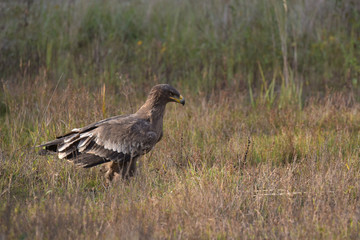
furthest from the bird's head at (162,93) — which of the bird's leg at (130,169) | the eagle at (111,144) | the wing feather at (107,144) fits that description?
the bird's leg at (130,169)

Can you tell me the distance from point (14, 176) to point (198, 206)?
204cm

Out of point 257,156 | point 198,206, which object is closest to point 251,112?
point 257,156

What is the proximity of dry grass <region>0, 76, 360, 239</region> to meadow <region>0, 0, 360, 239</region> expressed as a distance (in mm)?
21

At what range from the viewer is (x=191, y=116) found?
728cm

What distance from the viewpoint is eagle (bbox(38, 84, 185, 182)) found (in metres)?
5.23

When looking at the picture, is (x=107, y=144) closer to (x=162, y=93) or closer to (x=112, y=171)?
(x=112, y=171)

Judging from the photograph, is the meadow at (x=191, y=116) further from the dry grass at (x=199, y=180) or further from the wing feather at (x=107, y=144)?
the wing feather at (x=107, y=144)

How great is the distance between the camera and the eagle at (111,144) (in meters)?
5.23

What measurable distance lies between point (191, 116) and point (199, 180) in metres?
2.55

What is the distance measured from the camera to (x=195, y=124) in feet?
22.7

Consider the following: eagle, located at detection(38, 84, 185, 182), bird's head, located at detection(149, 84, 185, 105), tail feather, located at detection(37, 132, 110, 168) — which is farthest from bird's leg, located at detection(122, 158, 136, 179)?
bird's head, located at detection(149, 84, 185, 105)

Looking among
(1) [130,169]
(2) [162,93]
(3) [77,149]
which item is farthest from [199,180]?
(3) [77,149]

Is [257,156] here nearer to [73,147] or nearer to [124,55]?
[73,147]

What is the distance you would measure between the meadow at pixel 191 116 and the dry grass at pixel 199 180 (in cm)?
2
